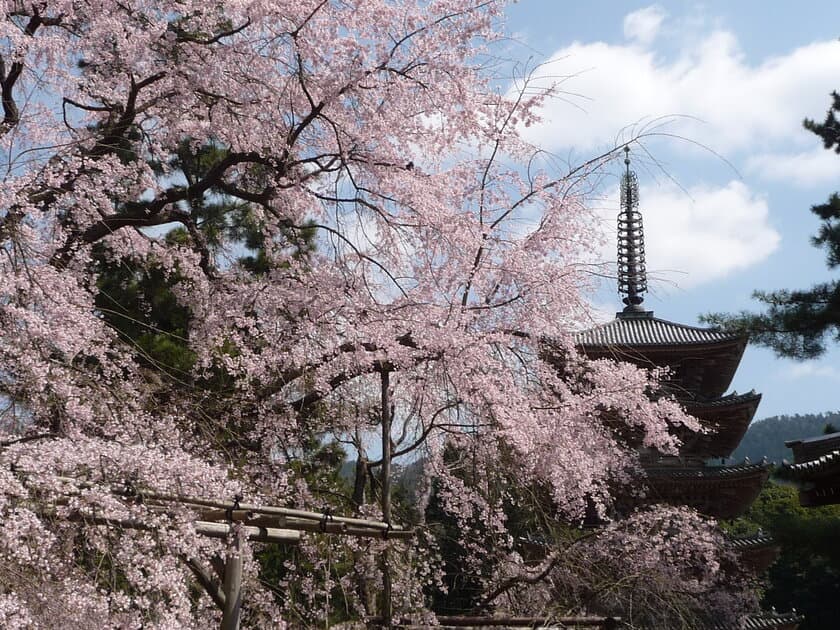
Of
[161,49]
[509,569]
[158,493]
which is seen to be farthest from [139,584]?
[509,569]

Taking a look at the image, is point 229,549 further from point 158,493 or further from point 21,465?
point 21,465

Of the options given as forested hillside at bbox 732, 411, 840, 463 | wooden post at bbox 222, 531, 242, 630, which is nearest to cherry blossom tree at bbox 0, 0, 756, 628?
wooden post at bbox 222, 531, 242, 630

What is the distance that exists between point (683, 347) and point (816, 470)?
730 cm

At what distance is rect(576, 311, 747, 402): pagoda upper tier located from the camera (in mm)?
14523

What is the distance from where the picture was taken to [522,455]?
22.8ft

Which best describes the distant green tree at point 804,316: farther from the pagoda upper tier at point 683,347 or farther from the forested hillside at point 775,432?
the forested hillside at point 775,432

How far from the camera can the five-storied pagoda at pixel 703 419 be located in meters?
14.0

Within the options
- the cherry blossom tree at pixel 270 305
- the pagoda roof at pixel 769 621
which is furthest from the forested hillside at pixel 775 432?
the cherry blossom tree at pixel 270 305

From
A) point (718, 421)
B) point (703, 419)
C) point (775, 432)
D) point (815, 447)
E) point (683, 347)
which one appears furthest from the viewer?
point (775, 432)

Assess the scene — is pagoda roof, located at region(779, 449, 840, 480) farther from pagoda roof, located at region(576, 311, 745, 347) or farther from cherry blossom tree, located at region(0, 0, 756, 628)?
pagoda roof, located at region(576, 311, 745, 347)

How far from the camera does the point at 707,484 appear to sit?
555 inches

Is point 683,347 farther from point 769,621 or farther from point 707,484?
point 769,621

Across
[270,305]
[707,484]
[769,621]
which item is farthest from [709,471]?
[270,305]

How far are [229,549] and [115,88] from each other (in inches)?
142
